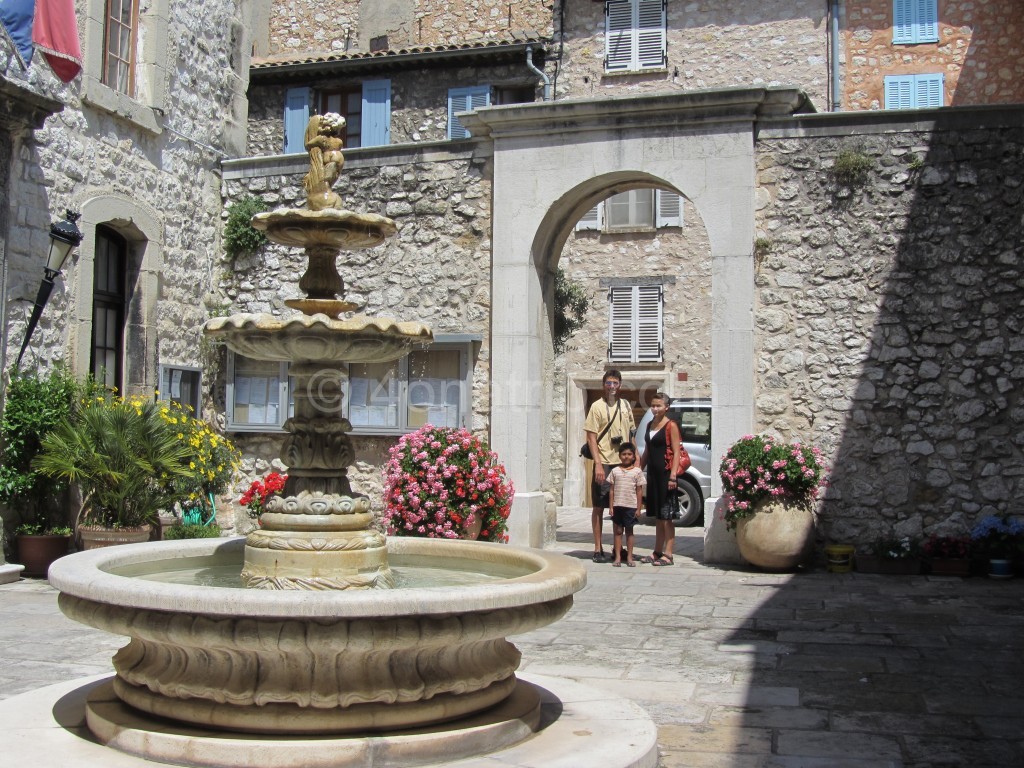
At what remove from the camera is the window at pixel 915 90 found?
57.1 ft

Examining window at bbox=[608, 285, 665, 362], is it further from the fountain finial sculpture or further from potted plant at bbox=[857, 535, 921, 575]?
the fountain finial sculpture

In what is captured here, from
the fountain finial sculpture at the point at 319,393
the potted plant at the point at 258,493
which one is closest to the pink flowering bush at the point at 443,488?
the potted plant at the point at 258,493

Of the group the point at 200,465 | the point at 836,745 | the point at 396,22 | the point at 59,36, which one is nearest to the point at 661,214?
the point at 396,22

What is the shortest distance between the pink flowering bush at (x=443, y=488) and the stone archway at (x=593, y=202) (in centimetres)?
97

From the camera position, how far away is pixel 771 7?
17.8 metres

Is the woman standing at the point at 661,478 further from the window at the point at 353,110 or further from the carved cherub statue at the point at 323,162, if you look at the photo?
the window at the point at 353,110

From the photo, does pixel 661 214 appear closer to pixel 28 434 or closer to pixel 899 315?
pixel 899 315

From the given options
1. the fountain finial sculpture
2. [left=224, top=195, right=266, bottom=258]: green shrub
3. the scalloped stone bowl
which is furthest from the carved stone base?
[left=224, top=195, right=266, bottom=258]: green shrub

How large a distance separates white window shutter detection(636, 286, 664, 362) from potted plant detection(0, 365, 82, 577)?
38.4 feet

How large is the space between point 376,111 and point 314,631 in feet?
53.1

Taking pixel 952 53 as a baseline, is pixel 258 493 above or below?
below

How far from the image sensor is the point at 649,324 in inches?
778

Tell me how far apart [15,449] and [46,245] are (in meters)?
1.87

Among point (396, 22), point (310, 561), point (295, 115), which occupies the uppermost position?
point (396, 22)
